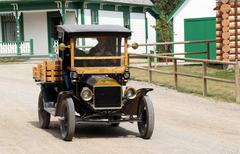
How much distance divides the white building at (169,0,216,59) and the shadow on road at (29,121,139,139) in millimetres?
21479

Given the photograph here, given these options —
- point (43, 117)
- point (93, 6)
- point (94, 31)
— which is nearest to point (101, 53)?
point (94, 31)

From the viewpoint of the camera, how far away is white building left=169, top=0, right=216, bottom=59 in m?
34.5

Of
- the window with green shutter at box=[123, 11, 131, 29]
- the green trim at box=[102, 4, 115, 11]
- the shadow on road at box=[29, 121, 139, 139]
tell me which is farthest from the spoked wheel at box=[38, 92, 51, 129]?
the window with green shutter at box=[123, 11, 131, 29]

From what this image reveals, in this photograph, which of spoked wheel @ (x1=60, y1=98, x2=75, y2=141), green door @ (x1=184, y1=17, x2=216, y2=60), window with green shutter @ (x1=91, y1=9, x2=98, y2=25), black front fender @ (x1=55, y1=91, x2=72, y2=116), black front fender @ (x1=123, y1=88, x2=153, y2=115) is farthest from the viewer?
window with green shutter @ (x1=91, y1=9, x2=98, y2=25)

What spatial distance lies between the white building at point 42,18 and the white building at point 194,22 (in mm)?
4664

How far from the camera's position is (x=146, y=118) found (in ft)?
37.3

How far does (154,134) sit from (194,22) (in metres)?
24.1

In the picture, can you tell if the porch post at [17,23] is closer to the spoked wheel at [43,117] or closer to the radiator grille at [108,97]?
the spoked wheel at [43,117]

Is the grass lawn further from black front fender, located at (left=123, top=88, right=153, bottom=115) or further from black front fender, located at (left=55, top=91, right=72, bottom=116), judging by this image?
black front fender, located at (left=55, top=91, right=72, bottom=116)

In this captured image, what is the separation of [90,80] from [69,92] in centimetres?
47

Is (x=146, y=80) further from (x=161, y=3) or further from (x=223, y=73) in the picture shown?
(x=161, y=3)

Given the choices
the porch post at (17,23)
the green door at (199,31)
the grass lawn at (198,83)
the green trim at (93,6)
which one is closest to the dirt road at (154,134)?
the grass lawn at (198,83)

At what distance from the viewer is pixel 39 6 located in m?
36.1

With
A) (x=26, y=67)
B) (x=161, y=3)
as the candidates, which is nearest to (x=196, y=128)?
(x=26, y=67)
